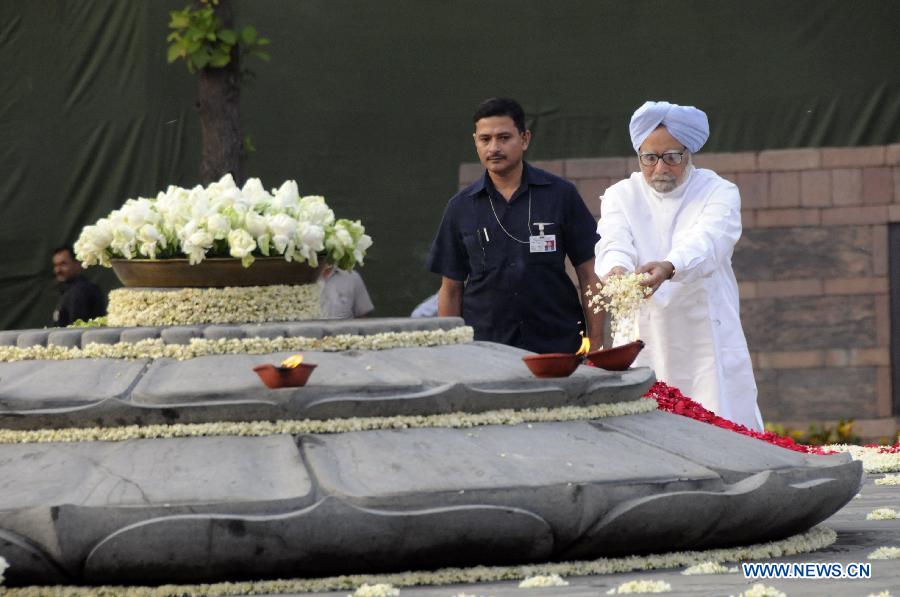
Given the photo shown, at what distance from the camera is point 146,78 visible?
1041 cm

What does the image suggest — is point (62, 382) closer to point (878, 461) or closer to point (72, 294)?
point (878, 461)

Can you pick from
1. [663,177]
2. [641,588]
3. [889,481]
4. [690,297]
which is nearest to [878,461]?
[889,481]

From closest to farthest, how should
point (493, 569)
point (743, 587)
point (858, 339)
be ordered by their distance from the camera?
point (743, 587) → point (493, 569) → point (858, 339)

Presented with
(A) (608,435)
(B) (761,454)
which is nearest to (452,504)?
(A) (608,435)

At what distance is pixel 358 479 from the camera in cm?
393

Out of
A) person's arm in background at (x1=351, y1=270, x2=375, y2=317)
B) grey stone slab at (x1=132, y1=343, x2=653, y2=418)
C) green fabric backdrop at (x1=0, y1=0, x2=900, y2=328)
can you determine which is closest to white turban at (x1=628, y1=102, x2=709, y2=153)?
grey stone slab at (x1=132, y1=343, x2=653, y2=418)

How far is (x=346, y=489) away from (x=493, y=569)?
466 millimetres

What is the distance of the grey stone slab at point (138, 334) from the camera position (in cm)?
465

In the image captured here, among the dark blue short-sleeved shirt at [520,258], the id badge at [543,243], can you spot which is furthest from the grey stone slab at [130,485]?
the id badge at [543,243]

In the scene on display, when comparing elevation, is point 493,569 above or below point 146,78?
below

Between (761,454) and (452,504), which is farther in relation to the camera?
(761,454)

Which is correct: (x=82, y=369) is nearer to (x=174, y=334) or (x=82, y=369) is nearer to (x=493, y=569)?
(x=174, y=334)

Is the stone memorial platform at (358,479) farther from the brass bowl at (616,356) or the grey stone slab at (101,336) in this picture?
the brass bowl at (616,356)

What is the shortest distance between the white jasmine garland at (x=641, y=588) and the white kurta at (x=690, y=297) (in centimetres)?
248
